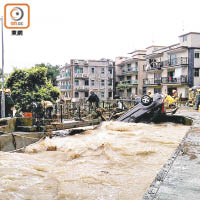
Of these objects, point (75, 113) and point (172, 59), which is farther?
point (172, 59)

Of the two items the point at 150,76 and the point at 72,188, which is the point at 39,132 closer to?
the point at 72,188

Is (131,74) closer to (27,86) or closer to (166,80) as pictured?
(166,80)

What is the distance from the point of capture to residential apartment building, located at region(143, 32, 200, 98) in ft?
103

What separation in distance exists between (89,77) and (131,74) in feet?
25.7

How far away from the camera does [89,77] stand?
144 feet

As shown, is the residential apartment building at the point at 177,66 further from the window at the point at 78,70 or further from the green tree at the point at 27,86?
the green tree at the point at 27,86

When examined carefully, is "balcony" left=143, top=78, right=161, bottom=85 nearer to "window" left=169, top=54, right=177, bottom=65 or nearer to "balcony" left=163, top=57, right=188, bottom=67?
"balcony" left=163, top=57, right=188, bottom=67

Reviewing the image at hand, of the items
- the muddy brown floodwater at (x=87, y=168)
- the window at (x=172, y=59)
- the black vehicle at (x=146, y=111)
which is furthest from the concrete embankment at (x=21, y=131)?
the window at (x=172, y=59)

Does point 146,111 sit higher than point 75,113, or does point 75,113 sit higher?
point 146,111

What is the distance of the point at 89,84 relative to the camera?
4422cm

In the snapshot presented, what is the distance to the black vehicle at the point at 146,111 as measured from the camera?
12602 mm

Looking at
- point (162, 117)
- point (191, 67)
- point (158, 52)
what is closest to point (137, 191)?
point (162, 117)

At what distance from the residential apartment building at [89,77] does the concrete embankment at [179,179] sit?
38.2 metres

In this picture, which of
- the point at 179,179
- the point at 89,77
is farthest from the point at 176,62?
the point at 179,179
